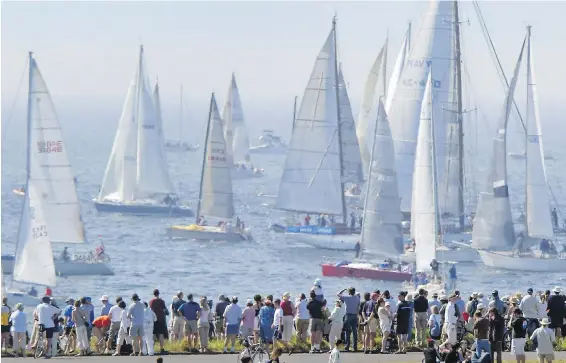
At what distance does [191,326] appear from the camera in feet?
129

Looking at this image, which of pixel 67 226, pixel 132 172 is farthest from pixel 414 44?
pixel 132 172

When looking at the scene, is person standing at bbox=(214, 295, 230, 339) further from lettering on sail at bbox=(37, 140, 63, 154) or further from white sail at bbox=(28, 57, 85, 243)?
lettering on sail at bbox=(37, 140, 63, 154)

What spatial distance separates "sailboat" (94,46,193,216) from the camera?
413 feet

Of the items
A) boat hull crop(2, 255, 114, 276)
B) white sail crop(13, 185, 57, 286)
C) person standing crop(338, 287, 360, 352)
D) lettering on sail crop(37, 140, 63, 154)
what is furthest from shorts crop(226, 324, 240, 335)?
boat hull crop(2, 255, 114, 276)

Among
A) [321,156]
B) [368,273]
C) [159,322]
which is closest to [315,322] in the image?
[159,322]

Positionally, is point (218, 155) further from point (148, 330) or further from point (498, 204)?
point (148, 330)

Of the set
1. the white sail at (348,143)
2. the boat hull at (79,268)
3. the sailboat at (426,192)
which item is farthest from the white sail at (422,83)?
the boat hull at (79,268)

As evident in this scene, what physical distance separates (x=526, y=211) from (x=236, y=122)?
8567cm

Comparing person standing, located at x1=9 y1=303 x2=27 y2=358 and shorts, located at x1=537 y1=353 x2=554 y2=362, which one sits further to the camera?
person standing, located at x1=9 y1=303 x2=27 y2=358

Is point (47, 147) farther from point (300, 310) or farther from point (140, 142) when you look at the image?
point (140, 142)

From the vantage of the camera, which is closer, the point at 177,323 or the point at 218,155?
the point at 177,323

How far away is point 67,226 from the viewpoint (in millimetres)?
81875

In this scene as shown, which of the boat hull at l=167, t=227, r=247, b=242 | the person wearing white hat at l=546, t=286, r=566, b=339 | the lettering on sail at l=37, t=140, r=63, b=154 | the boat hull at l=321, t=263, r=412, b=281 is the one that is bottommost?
the person wearing white hat at l=546, t=286, r=566, b=339

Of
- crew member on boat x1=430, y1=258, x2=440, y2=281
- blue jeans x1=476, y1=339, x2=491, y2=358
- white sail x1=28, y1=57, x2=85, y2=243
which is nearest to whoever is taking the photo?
blue jeans x1=476, y1=339, x2=491, y2=358
